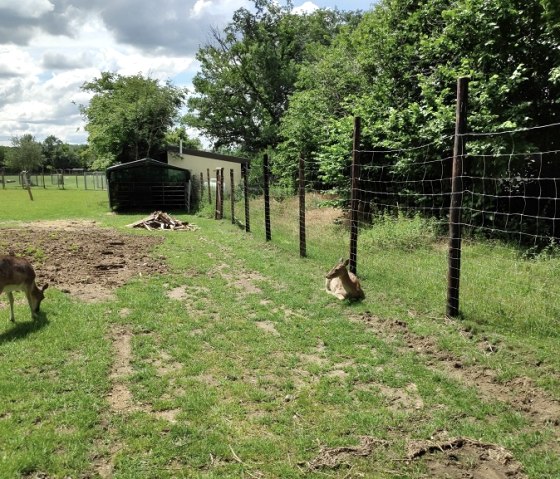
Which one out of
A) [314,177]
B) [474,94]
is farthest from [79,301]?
[314,177]

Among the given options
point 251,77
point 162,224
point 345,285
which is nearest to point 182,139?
point 251,77

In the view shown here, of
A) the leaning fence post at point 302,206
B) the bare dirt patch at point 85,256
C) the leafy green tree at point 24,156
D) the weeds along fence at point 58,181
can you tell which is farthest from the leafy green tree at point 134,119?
the leafy green tree at point 24,156

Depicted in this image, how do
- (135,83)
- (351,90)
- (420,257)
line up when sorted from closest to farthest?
(420,257), (351,90), (135,83)

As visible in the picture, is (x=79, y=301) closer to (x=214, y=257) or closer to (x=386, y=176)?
(x=214, y=257)

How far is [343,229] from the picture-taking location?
40.4ft

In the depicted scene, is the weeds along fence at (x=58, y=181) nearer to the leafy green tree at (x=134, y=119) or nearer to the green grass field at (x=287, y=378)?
the leafy green tree at (x=134, y=119)

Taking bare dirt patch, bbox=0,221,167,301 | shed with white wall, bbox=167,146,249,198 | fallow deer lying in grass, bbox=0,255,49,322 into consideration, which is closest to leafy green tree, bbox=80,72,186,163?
shed with white wall, bbox=167,146,249,198

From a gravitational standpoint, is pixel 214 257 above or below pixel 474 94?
below

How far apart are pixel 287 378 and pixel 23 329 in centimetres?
336

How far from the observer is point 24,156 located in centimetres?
6103

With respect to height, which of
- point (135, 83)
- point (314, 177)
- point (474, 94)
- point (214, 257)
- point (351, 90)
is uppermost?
point (135, 83)

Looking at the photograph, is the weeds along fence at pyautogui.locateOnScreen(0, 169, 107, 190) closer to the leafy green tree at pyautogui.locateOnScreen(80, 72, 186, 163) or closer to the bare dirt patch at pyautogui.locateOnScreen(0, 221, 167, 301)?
the leafy green tree at pyautogui.locateOnScreen(80, 72, 186, 163)

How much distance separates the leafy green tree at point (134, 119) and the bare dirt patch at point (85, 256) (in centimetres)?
1385

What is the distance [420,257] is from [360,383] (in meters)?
4.77
